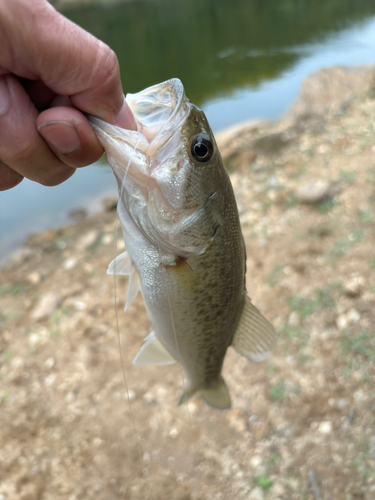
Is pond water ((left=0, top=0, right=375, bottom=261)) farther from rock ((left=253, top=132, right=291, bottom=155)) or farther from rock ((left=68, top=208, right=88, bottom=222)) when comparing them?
rock ((left=253, top=132, right=291, bottom=155))

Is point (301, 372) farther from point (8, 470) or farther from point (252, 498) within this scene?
point (8, 470)

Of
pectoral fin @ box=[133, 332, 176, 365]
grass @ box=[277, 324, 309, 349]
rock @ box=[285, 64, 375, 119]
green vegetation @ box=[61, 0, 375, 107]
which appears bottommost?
green vegetation @ box=[61, 0, 375, 107]

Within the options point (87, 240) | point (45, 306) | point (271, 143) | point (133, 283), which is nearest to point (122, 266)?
point (133, 283)

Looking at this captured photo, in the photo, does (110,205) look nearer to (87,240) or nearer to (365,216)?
(87,240)

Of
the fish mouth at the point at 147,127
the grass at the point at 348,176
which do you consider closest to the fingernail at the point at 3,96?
the fish mouth at the point at 147,127

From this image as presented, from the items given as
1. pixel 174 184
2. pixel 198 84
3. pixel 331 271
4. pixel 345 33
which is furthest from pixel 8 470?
pixel 345 33

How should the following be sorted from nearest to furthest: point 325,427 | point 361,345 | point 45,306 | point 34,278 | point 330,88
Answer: point 325,427, point 361,345, point 45,306, point 34,278, point 330,88

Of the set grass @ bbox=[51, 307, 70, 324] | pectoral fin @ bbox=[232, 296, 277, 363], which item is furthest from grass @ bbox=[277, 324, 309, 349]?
grass @ bbox=[51, 307, 70, 324]
